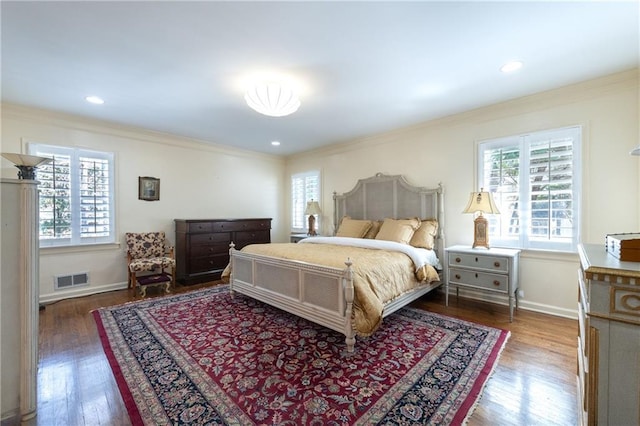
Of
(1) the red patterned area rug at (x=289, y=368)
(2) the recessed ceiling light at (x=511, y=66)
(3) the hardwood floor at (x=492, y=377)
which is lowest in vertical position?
(3) the hardwood floor at (x=492, y=377)

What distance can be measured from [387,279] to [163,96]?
332 cm

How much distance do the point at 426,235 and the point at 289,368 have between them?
2.62 meters

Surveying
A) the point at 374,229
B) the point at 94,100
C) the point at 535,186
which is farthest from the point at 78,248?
the point at 535,186

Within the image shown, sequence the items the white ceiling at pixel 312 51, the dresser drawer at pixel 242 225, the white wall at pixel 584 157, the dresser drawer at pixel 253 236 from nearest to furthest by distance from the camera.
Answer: the white ceiling at pixel 312 51 → the white wall at pixel 584 157 → the dresser drawer at pixel 242 225 → the dresser drawer at pixel 253 236

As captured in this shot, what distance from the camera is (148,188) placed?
4.60m

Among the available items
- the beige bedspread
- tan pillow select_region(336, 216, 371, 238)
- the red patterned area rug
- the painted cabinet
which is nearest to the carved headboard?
tan pillow select_region(336, 216, 371, 238)

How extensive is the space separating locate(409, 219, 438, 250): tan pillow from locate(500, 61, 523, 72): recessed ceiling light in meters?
2.03

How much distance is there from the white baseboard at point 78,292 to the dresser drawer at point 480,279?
4979 mm

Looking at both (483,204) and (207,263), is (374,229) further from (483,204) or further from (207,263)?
(207,263)

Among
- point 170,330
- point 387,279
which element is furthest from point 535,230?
point 170,330

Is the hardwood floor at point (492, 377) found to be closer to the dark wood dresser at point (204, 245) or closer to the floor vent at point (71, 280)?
the floor vent at point (71, 280)

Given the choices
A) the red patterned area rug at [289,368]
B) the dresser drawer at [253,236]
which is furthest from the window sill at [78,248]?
the dresser drawer at [253,236]

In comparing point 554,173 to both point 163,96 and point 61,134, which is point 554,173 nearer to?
point 163,96

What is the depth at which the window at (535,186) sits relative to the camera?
9.89 ft
